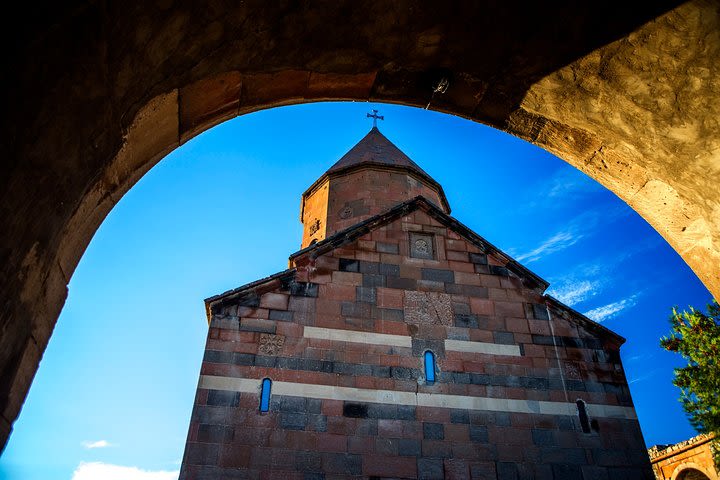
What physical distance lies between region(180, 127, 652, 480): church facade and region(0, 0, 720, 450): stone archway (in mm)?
5169

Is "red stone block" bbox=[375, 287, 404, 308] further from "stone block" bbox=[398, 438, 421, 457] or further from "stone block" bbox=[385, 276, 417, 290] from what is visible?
"stone block" bbox=[398, 438, 421, 457]

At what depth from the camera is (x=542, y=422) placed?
7.72 metres

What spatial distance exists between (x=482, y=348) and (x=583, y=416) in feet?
6.12

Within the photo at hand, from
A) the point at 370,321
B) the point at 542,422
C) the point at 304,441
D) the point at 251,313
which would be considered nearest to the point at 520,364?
the point at 542,422

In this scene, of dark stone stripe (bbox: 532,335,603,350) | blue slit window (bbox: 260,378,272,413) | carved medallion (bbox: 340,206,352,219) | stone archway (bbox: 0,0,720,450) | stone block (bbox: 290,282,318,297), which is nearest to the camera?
stone archway (bbox: 0,0,720,450)

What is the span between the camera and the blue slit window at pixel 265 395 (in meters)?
7.13

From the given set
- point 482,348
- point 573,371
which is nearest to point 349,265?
point 482,348

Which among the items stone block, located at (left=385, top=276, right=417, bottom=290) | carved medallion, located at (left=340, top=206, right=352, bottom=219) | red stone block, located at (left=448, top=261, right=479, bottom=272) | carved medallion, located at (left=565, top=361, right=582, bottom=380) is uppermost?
carved medallion, located at (left=340, top=206, right=352, bottom=219)

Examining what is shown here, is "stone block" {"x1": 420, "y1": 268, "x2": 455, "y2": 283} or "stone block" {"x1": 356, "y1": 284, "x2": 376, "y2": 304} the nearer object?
Answer: "stone block" {"x1": 356, "y1": 284, "x2": 376, "y2": 304}

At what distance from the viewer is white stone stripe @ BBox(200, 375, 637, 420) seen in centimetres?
725

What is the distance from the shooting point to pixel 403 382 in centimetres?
775

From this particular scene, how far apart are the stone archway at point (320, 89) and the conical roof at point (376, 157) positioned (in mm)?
11215

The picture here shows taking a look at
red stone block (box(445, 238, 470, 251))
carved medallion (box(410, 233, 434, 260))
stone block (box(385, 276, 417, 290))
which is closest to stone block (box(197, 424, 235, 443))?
stone block (box(385, 276, 417, 290))

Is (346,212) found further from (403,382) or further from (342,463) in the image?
(342,463)
